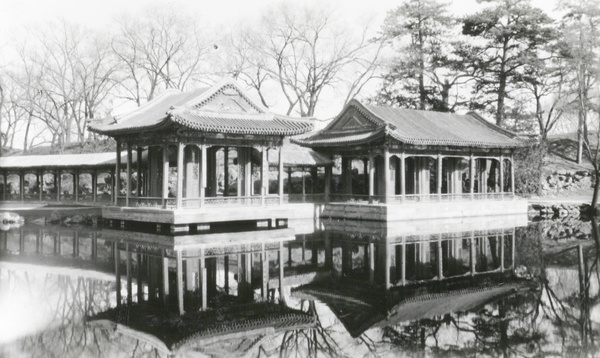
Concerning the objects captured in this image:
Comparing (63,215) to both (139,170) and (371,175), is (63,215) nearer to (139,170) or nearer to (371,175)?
(139,170)

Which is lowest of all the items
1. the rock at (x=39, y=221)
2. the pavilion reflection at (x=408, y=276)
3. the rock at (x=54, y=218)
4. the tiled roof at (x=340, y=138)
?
the pavilion reflection at (x=408, y=276)

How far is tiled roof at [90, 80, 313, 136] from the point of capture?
2389 centimetres

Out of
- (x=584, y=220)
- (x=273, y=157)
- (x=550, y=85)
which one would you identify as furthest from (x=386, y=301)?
(x=550, y=85)

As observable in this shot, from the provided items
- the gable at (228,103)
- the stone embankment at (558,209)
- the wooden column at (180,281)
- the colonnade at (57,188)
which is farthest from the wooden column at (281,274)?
the stone embankment at (558,209)

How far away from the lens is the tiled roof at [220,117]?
2389 cm

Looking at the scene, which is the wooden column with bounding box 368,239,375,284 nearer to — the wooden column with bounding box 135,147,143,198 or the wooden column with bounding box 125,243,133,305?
the wooden column with bounding box 125,243,133,305

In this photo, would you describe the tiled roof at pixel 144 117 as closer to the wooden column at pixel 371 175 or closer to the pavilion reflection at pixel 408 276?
the wooden column at pixel 371 175

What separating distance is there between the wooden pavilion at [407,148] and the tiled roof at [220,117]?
420 centimetres

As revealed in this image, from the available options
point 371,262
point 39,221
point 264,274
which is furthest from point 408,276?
point 39,221

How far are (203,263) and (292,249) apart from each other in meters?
3.95

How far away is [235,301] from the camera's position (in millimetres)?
11219

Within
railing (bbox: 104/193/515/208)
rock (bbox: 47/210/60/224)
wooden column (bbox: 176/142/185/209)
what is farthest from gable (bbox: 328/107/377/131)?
rock (bbox: 47/210/60/224)

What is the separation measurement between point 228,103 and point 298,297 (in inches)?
602

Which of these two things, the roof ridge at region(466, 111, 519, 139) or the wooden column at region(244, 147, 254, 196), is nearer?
the wooden column at region(244, 147, 254, 196)
